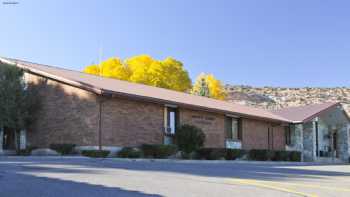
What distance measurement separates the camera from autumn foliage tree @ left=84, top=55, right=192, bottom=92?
5597 cm

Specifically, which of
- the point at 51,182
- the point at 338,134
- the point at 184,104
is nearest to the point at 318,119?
the point at 338,134

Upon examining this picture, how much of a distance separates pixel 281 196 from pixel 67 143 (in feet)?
52.5

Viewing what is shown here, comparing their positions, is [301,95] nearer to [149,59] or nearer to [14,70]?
[149,59]

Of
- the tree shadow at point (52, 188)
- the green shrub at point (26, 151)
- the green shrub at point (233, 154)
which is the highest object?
the green shrub at point (26, 151)

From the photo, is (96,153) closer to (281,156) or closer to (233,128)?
(233,128)

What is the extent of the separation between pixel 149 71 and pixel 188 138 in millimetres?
30216

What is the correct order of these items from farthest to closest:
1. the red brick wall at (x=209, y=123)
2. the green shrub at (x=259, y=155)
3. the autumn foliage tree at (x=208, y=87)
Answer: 1. the autumn foliage tree at (x=208, y=87)
2. the green shrub at (x=259, y=155)
3. the red brick wall at (x=209, y=123)

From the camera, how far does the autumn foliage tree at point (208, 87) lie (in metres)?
64.2

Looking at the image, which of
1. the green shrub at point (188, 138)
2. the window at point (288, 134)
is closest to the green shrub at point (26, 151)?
the green shrub at point (188, 138)

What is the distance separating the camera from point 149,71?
56.3 m

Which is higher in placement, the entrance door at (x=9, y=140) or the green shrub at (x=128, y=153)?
the entrance door at (x=9, y=140)

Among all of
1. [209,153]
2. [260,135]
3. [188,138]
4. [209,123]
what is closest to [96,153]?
[188,138]

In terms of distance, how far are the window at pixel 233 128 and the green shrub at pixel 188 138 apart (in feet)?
16.4

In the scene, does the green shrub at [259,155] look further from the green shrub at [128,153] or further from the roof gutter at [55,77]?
the roof gutter at [55,77]
